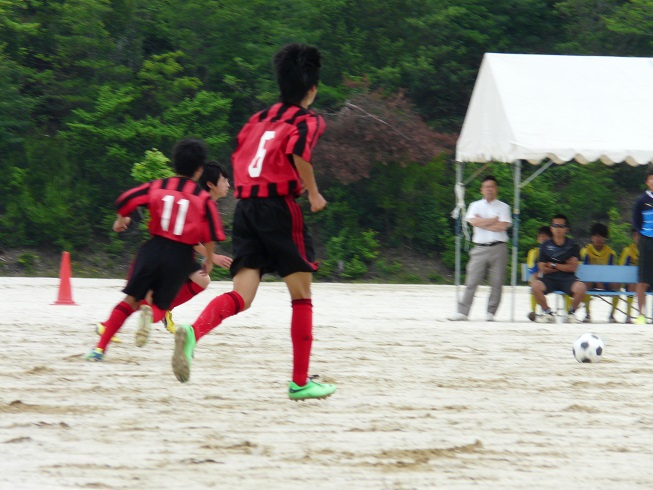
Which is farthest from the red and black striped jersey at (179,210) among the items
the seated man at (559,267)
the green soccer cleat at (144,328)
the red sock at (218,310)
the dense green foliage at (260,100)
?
the dense green foliage at (260,100)

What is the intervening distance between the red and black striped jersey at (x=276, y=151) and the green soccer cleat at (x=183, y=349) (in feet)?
2.55

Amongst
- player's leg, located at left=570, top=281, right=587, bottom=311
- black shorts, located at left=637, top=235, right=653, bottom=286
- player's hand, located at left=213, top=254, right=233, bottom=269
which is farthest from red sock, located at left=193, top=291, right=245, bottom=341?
black shorts, located at left=637, top=235, right=653, bottom=286

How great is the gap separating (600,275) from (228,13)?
1488cm

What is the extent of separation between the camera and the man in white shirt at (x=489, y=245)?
43.9 ft

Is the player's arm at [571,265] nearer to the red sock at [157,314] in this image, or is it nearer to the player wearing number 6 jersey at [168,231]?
the red sock at [157,314]

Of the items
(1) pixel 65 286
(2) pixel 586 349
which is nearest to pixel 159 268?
(2) pixel 586 349

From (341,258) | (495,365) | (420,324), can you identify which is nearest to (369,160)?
(341,258)

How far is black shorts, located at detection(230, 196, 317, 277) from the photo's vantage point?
609 centimetres

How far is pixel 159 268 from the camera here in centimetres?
771

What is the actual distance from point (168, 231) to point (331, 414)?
234 cm

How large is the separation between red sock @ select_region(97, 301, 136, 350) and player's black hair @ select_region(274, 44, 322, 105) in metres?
2.19

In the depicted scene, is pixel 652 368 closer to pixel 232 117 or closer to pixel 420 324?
pixel 420 324

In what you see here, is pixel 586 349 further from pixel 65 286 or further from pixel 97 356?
pixel 65 286

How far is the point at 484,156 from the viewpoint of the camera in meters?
13.5
